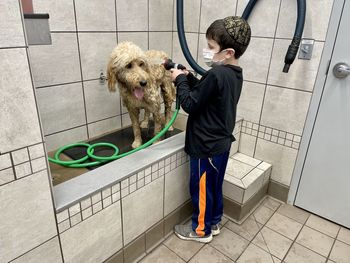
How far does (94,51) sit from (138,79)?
53 cm

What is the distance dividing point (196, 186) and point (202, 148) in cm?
25

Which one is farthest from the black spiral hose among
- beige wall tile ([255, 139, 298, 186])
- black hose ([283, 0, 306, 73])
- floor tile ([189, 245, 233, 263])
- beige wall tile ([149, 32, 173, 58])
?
floor tile ([189, 245, 233, 263])

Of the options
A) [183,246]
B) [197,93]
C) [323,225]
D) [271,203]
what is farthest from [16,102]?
[323,225]

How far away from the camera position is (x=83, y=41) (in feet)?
5.15

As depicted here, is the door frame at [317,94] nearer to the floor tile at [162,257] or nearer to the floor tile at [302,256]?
the floor tile at [302,256]

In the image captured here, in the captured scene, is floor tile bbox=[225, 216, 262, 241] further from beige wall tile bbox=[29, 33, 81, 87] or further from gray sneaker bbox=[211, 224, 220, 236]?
beige wall tile bbox=[29, 33, 81, 87]

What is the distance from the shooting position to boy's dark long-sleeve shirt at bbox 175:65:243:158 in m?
1.18

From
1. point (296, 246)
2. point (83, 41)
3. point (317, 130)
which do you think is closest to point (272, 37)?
point (317, 130)

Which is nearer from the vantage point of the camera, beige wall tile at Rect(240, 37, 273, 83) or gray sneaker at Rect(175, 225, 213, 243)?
gray sneaker at Rect(175, 225, 213, 243)

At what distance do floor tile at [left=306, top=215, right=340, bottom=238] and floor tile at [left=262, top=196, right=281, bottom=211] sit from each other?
0.22 m

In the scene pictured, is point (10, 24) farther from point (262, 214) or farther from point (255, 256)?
point (262, 214)

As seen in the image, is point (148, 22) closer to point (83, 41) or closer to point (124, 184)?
point (83, 41)

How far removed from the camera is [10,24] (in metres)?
0.73

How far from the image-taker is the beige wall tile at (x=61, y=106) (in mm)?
1502
